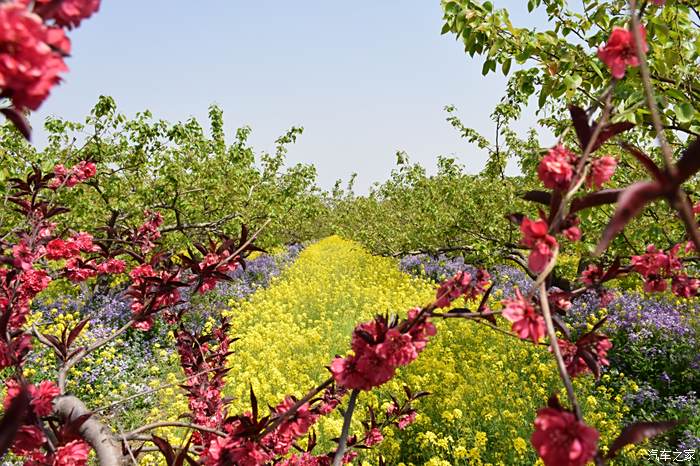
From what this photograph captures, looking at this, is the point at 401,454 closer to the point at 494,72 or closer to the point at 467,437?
the point at 467,437

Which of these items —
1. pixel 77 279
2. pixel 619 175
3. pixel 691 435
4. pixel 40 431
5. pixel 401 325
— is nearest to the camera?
pixel 401 325

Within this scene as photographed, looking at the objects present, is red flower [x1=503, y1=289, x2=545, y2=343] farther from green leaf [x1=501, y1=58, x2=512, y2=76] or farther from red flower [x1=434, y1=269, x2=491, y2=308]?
green leaf [x1=501, y1=58, x2=512, y2=76]

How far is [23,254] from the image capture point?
214 centimetres

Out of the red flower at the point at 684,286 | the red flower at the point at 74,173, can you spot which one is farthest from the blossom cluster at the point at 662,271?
the red flower at the point at 74,173

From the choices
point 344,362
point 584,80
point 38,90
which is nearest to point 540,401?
point 584,80

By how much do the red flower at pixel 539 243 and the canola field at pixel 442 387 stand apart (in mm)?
2163

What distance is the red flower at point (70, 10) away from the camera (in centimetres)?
56

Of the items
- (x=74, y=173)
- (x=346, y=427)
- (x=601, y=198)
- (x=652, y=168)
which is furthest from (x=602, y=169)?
(x=74, y=173)

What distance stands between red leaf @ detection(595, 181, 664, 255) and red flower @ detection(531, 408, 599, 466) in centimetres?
35

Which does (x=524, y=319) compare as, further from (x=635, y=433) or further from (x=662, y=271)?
(x=662, y=271)

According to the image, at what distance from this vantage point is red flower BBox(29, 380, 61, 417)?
139 centimetres

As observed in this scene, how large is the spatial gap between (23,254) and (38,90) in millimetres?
2031

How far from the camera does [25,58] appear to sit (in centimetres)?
51

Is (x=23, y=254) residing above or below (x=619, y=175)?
below
